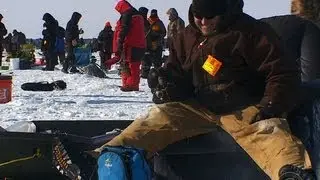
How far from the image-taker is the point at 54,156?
3.54m

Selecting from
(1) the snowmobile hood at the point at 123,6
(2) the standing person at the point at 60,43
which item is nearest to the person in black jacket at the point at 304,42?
(1) the snowmobile hood at the point at 123,6

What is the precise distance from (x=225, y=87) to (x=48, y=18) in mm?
15704

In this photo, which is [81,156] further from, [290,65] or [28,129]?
[290,65]

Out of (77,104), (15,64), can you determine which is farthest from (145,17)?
(77,104)

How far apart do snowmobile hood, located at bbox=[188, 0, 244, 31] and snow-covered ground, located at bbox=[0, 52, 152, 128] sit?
4248 millimetres

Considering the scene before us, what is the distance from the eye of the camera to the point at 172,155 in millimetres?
3418

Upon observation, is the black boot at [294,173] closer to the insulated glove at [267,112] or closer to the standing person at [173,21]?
the insulated glove at [267,112]

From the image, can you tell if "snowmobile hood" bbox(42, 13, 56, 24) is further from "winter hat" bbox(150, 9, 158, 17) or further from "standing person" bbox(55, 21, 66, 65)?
"winter hat" bbox(150, 9, 158, 17)

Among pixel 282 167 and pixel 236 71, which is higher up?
pixel 236 71

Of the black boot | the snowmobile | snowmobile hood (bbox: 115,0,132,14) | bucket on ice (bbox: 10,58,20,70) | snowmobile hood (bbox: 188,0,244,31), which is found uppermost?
snowmobile hood (bbox: 188,0,244,31)

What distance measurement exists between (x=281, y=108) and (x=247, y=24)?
1.77 feet

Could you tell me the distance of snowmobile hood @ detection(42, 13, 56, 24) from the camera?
18.5 meters

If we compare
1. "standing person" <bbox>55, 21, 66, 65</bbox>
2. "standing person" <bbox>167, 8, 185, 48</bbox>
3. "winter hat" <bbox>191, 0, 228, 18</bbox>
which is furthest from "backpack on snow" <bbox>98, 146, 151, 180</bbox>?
"standing person" <bbox>55, 21, 66, 65</bbox>

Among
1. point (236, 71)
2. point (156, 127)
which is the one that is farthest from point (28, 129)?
point (236, 71)
